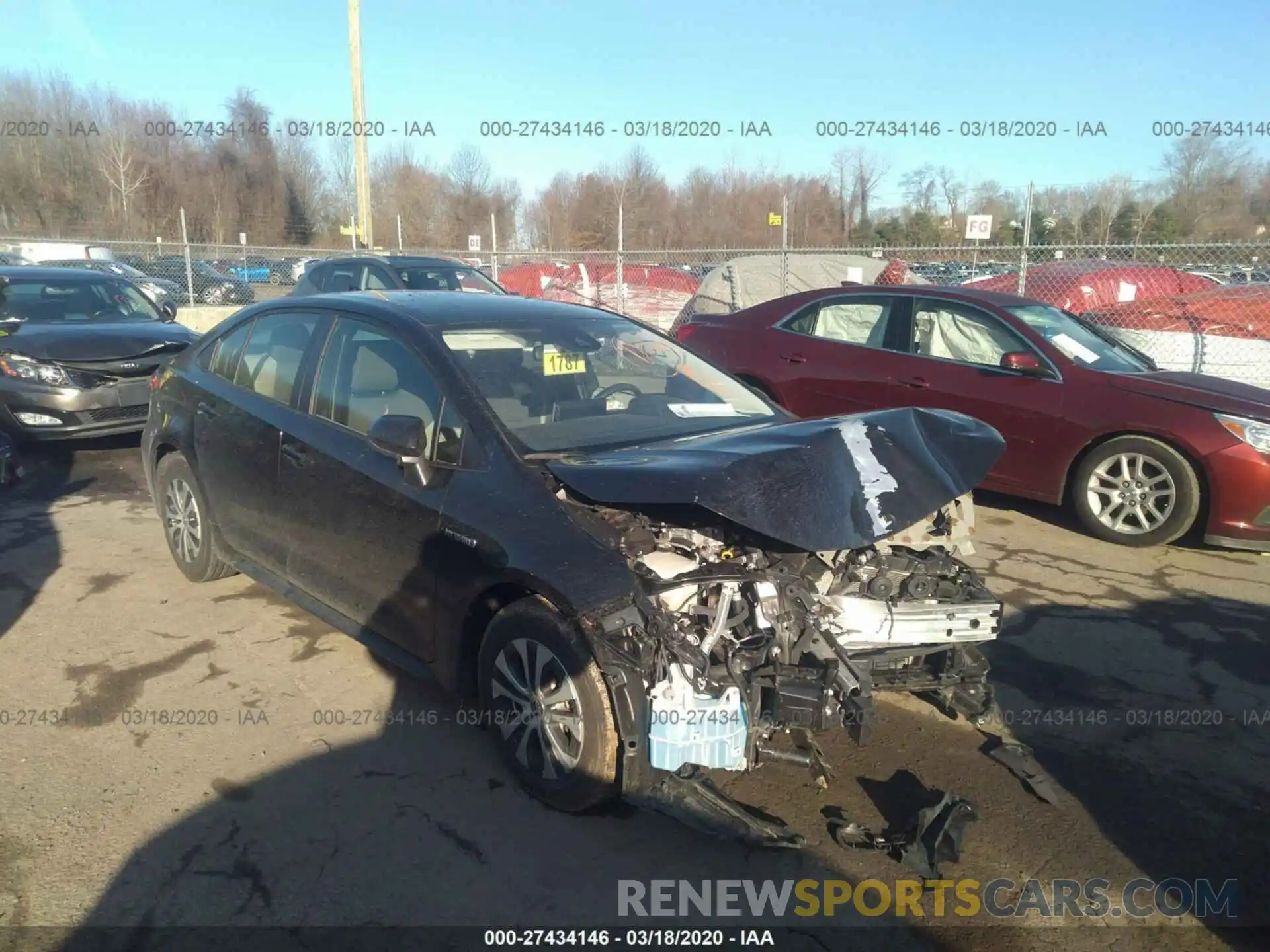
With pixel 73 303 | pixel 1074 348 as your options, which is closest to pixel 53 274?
pixel 73 303

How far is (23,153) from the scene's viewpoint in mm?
40875

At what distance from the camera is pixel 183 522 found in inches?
207

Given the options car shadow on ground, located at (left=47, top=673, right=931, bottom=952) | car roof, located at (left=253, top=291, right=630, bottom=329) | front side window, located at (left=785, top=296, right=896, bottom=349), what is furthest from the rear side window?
front side window, located at (left=785, top=296, right=896, bottom=349)

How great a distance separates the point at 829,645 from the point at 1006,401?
422cm

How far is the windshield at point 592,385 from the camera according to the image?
3.72 meters

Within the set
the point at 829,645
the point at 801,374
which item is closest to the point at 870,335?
the point at 801,374

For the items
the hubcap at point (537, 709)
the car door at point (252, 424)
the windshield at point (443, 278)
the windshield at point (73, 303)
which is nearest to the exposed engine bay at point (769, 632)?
the hubcap at point (537, 709)

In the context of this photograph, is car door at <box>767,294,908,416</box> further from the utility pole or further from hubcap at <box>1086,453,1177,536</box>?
the utility pole

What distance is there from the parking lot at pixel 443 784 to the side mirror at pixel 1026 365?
196cm

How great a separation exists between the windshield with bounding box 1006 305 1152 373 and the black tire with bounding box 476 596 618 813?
504 centimetres

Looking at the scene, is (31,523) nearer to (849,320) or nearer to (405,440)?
(405,440)

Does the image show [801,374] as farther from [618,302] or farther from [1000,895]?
[618,302]

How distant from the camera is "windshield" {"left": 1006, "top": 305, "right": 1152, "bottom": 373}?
21.9 ft

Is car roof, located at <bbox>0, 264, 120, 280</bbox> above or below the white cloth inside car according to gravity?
above
